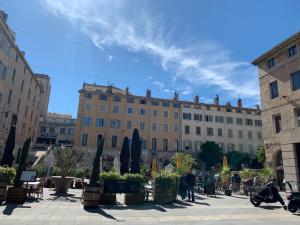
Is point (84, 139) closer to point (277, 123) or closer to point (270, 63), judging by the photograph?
point (277, 123)

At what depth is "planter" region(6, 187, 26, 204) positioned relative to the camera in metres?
10.2

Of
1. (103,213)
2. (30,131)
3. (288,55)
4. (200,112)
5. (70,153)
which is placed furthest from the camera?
(200,112)

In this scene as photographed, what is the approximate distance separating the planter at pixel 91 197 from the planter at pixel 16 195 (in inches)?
100

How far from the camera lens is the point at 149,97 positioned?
152 feet

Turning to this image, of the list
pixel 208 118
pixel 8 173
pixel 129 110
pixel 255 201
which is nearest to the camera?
pixel 8 173

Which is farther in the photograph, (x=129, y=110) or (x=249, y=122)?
(x=249, y=122)

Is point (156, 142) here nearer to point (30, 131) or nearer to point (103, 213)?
point (30, 131)

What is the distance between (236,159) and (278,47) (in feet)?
83.0

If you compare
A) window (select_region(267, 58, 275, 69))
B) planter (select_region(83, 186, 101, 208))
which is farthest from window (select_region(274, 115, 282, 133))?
planter (select_region(83, 186, 101, 208))

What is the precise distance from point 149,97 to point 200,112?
10.1 meters

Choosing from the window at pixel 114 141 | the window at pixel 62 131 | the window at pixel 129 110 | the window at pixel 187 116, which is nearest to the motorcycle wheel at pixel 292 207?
the window at pixel 114 141

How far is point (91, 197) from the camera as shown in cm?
1003

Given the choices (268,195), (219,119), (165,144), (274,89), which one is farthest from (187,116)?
(268,195)

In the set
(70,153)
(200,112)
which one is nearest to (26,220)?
(70,153)
